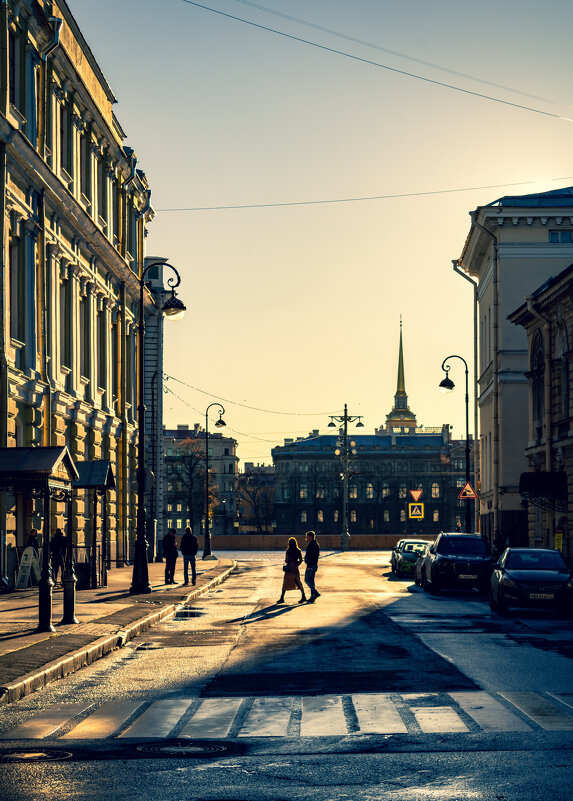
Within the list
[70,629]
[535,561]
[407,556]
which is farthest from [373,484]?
[70,629]

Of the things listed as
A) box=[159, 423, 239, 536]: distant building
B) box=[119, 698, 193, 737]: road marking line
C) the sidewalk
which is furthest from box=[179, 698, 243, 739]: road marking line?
box=[159, 423, 239, 536]: distant building

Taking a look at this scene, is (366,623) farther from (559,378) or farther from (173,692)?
(559,378)

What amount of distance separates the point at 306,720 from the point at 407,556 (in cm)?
3356

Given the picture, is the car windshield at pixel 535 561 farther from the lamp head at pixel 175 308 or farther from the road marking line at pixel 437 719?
the road marking line at pixel 437 719

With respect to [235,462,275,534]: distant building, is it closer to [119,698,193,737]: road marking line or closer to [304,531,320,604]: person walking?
[304,531,320,604]: person walking

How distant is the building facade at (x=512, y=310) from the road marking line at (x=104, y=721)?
42733 millimetres

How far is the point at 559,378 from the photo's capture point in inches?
1609

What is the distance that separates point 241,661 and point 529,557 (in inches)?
449

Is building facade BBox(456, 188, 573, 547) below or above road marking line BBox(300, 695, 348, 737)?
above

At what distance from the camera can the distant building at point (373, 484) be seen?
157 m

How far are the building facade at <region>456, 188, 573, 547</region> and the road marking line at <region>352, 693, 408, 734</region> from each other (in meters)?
41.9

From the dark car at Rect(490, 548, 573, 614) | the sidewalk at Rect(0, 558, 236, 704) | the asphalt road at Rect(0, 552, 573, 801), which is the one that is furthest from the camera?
the dark car at Rect(490, 548, 573, 614)

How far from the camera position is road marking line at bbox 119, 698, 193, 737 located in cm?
999

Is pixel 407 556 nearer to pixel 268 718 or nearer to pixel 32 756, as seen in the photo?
pixel 268 718
